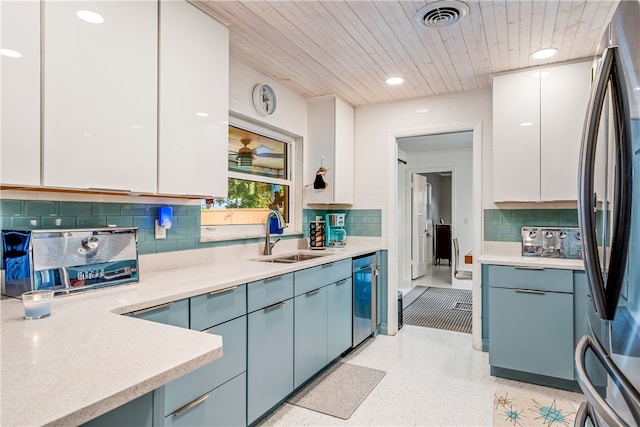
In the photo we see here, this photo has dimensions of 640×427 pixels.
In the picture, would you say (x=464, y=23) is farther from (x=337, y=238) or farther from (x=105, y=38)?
(x=337, y=238)

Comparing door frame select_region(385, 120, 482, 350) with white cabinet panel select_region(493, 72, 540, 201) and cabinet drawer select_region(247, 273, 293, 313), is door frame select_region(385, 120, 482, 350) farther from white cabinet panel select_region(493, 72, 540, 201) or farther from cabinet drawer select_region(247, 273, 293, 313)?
cabinet drawer select_region(247, 273, 293, 313)

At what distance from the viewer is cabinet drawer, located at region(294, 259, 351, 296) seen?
240 cm

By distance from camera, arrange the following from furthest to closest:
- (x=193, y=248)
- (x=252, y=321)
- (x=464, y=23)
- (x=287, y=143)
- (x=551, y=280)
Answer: (x=287, y=143), (x=551, y=280), (x=193, y=248), (x=464, y=23), (x=252, y=321)

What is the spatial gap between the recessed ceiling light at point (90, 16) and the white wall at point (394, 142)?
2.75 meters

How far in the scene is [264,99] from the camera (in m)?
3.05

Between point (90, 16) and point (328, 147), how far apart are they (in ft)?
7.51

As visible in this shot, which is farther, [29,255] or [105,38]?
[105,38]

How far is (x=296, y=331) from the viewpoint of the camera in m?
2.36

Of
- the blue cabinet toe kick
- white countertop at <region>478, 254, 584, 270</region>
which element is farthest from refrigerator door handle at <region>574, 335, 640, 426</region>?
the blue cabinet toe kick

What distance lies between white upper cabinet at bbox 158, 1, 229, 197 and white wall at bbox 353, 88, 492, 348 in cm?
198

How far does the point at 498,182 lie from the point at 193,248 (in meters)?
2.46

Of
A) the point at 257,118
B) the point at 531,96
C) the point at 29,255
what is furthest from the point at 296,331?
the point at 531,96

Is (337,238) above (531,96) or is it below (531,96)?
below

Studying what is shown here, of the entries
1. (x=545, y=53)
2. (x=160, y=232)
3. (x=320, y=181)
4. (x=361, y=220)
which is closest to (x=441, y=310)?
(x=361, y=220)
